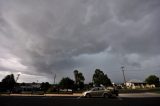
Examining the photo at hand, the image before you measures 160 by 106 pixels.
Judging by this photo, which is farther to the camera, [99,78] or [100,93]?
[99,78]

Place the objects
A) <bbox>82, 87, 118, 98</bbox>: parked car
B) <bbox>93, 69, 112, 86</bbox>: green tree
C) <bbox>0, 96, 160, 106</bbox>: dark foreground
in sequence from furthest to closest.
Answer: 1. <bbox>93, 69, 112, 86</bbox>: green tree
2. <bbox>82, 87, 118, 98</bbox>: parked car
3. <bbox>0, 96, 160, 106</bbox>: dark foreground

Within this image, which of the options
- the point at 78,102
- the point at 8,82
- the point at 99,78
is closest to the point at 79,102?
the point at 78,102

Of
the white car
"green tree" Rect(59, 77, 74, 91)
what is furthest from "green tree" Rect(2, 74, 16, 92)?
the white car

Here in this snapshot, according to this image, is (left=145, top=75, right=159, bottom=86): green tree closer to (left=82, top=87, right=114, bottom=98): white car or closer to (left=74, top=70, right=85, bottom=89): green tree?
(left=74, top=70, right=85, bottom=89): green tree

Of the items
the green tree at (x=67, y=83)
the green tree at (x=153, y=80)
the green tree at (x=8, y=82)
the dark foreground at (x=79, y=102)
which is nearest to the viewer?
the dark foreground at (x=79, y=102)

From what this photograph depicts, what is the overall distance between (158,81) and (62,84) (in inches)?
2519

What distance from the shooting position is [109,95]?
3281 cm

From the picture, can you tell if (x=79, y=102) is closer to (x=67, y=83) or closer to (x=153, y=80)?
(x=67, y=83)

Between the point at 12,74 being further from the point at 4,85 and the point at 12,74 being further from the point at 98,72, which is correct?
the point at 98,72

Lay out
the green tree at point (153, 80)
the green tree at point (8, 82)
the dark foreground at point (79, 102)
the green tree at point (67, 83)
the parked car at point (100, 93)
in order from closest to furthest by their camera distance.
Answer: the dark foreground at point (79, 102)
the parked car at point (100, 93)
the green tree at point (67, 83)
the green tree at point (8, 82)
the green tree at point (153, 80)

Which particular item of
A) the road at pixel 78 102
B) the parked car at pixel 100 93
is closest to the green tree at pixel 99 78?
the parked car at pixel 100 93

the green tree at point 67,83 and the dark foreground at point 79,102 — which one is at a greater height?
the green tree at point 67,83

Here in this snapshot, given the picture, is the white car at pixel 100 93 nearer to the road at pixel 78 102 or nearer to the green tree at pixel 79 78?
the road at pixel 78 102

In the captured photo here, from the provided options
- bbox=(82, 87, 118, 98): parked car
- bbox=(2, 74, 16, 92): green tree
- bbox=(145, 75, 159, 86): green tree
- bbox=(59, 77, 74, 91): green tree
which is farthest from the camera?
bbox=(145, 75, 159, 86): green tree
